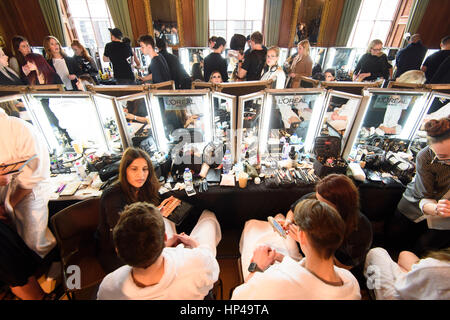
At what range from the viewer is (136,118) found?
2.64m

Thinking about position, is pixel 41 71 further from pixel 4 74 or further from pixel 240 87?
pixel 240 87

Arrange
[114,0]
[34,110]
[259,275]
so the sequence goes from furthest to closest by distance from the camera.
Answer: [114,0] → [34,110] → [259,275]

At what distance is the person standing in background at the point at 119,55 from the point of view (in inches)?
171

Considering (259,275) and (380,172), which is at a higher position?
(259,275)

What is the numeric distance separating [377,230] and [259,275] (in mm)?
2490

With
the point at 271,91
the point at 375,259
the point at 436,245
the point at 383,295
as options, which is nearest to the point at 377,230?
the point at 436,245

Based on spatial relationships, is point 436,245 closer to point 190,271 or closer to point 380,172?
point 380,172

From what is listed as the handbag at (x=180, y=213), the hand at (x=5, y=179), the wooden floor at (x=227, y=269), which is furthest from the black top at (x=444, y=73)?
the hand at (x=5, y=179)

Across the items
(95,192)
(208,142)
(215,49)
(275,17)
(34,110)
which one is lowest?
(95,192)

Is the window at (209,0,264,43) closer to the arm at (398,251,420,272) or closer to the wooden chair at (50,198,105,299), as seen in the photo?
the wooden chair at (50,198,105,299)

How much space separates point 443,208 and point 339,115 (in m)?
1.44

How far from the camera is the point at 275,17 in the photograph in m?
7.38

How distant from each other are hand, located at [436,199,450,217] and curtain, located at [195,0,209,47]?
317 inches
